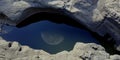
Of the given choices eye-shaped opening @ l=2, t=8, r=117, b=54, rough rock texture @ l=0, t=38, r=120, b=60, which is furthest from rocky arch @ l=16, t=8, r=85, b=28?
rough rock texture @ l=0, t=38, r=120, b=60

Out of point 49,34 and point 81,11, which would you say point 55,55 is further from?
point 81,11

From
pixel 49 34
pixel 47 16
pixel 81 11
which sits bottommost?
pixel 49 34

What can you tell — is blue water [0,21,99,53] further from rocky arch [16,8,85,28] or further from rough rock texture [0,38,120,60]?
rough rock texture [0,38,120,60]

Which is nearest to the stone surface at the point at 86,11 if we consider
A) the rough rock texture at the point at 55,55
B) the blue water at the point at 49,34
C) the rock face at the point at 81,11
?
the rock face at the point at 81,11

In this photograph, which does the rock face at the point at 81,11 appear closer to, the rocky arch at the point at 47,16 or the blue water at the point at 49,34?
the rocky arch at the point at 47,16

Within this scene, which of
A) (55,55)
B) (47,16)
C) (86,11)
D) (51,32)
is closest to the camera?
(55,55)

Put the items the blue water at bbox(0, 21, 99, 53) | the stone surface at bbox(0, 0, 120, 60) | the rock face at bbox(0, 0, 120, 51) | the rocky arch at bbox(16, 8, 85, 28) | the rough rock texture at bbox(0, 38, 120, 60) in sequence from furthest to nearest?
the rocky arch at bbox(16, 8, 85, 28)
the blue water at bbox(0, 21, 99, 53)
the rock face at bbox(0, 0, 120, 51)
the stone surface at bbox(0, 0, 120, 60)
the rough rock texture at bbox(0, 38, 120, 60)

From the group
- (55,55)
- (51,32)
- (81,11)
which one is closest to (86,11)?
(81,11)
